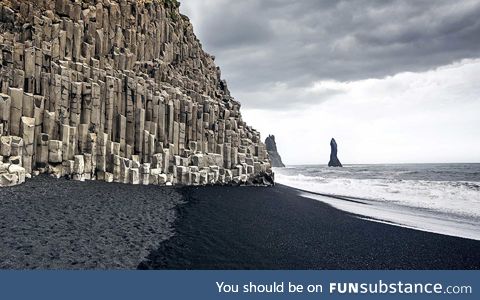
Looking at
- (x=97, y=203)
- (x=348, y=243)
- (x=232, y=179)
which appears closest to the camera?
(x=348, y=243)

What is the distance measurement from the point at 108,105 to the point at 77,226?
16621 mm

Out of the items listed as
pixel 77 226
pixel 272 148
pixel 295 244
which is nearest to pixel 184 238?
pixel 77 226

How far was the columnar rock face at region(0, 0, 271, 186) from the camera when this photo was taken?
22.1 m

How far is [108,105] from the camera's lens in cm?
2636

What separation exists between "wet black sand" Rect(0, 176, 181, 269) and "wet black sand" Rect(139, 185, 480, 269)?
1061 mm

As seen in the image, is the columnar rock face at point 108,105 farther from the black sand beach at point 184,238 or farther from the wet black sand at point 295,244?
the wet black sand at point 295,244

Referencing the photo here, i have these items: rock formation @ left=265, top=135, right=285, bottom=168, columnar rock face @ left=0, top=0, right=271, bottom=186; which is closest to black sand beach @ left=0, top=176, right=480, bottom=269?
columnar rock face @ left=0, top=0, right=271, bottom=186

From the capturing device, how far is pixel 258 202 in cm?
2356

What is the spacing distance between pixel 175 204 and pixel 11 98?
14.8 metres

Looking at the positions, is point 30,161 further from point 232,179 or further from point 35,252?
point 232,179

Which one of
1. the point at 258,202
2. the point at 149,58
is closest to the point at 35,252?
the point at 258,202

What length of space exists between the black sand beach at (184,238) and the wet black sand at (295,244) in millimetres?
45

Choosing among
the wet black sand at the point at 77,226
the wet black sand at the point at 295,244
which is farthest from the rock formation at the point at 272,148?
the wet black sand at the point at 77,226

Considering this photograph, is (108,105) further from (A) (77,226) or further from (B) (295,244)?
(B) (295,244)
